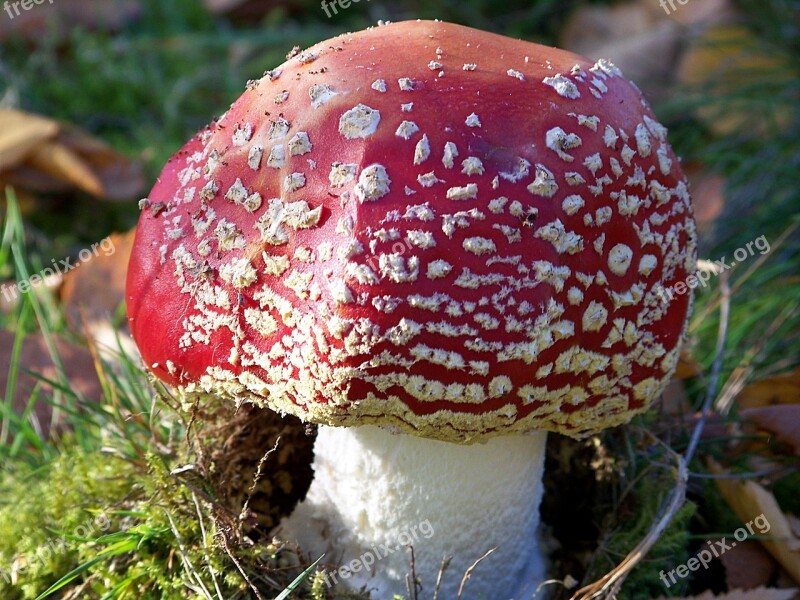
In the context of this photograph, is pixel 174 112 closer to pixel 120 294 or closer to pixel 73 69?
pixel 73 69

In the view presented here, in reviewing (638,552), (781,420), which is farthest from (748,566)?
(638,552)

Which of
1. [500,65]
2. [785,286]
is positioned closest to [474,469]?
[500,65]

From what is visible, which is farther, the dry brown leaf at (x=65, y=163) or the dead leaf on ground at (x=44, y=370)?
the dry brown leaf at (x=65, y=163)

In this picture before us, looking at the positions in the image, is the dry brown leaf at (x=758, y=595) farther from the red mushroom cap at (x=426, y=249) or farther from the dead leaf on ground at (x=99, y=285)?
the dead leaf on ground at (x=99, y=285)

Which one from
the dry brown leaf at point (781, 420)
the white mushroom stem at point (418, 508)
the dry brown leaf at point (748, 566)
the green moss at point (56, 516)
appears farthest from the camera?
the dry brown leaf at point (781, 420)

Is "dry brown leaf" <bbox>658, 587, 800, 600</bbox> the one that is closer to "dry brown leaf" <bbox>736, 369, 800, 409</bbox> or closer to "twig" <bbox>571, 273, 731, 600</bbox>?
"twig" <bbox>571, 273, 731, 600</bbox>

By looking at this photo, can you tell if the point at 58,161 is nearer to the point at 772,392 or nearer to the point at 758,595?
the point at 772,392

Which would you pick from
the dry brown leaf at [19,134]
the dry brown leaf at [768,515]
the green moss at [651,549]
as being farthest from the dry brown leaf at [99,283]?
the dry brown leaf at [768,515]

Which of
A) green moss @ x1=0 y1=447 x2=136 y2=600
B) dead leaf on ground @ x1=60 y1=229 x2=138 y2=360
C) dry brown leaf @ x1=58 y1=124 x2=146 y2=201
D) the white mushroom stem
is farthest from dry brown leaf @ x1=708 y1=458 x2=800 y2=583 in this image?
dry brown leaf @ x1=58 y1=124 x2=146 y2=201
